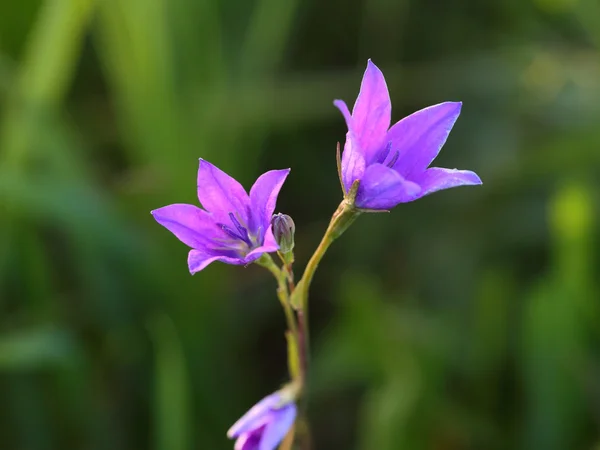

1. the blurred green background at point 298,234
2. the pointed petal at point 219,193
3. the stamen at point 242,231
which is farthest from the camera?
the blurred green background at point 298,234

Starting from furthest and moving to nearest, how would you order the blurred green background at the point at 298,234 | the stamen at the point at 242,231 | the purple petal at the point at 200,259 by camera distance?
the blurred green background at the point at 298,234 → the stamen at the point at 242,231 → the purple petal at the point at 200,259

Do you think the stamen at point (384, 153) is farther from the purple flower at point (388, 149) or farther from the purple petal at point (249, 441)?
the purple petal at point (249, 441)

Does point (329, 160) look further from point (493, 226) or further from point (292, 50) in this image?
point (493, 226)

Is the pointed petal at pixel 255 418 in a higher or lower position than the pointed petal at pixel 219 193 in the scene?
lower

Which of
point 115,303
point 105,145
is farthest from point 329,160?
point 115,303

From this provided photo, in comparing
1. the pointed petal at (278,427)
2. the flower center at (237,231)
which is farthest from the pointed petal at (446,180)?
the pointed petal at (278,427)

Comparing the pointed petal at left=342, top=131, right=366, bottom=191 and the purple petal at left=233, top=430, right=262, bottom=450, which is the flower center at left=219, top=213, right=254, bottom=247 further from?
the purple petal at left=233, top=430, right=262, bottom=450

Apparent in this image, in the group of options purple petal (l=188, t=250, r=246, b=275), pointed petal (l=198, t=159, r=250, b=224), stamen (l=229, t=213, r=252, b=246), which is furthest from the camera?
stamen (l=229, t=213, r=252, b=246)

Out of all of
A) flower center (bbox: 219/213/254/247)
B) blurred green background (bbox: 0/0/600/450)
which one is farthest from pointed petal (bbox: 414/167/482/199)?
blurred green background (bbox: 0/0/600/450)
